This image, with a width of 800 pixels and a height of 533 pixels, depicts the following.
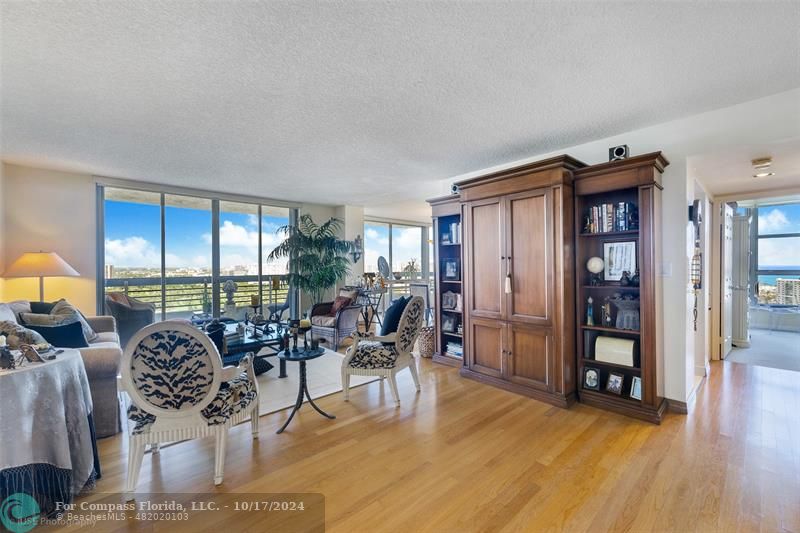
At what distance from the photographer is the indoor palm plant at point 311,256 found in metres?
6.34

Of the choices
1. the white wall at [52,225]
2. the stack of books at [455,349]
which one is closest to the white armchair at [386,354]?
the stack of books at [455,349]

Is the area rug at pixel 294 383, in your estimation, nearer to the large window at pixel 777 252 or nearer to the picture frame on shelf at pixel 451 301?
the picture frame on shelf at pixel 451 301

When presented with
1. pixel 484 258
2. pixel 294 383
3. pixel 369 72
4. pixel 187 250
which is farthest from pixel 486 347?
pixel 187 250

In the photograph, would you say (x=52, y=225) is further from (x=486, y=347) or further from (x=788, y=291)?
(x=788, y=291)

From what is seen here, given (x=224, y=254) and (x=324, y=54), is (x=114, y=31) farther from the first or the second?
(x=224, y=254)

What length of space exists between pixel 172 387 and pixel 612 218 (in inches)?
146

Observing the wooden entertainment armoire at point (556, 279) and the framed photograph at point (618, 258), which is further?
the framed photograph at point (618, 258)

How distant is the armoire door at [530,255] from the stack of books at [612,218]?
Result: 1.44ft

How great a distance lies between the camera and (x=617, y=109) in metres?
2.80

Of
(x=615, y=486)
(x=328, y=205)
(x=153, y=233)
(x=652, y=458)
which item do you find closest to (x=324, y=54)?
(x=615, y=486)

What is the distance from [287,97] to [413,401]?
2856 millimetres

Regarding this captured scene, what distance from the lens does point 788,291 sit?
6605mm

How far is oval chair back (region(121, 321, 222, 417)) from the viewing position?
1.92 m

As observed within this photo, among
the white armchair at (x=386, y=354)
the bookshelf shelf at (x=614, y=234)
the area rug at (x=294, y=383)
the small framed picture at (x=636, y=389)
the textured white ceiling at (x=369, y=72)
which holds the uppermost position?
the textured white ceiling at (x=369, y=72)
